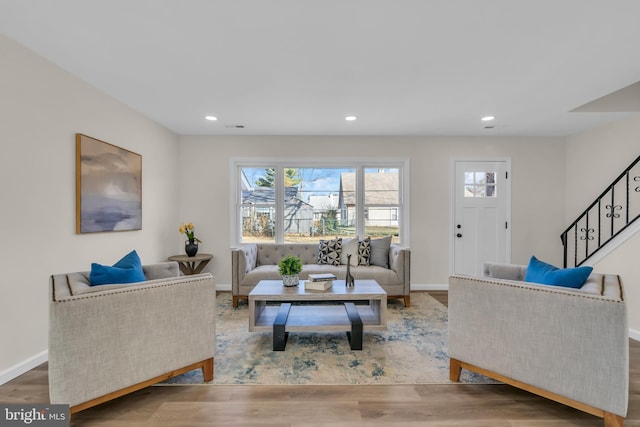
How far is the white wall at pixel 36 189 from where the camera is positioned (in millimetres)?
2090

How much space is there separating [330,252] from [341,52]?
2.60m

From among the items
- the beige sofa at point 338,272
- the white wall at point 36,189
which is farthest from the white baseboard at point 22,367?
the beige sofa at point 338,272

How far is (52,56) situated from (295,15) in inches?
76.9

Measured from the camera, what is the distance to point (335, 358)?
7.97ft

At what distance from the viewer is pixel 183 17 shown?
1.80 m

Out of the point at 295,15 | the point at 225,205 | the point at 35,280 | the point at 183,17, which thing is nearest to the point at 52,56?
the point at 183,17

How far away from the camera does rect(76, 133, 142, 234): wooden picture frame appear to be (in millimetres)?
2689

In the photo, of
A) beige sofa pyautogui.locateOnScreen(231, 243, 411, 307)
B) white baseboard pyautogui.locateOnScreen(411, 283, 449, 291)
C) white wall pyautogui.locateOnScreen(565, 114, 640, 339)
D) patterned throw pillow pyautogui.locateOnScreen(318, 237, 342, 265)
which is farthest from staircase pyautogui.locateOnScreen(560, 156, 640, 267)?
patterned throw pillow pyautogui.locateOnScreen(318, 237, 342, 265)

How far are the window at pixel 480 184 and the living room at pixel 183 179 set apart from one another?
30 cm

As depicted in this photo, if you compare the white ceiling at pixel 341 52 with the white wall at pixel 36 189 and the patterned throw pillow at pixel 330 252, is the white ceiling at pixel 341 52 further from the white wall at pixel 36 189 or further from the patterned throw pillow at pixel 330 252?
the patterned throw pillow at pixel 330 252

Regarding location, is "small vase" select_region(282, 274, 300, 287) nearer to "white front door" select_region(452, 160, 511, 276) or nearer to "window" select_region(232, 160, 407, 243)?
"window" select_region(232, 160, 407, 243)

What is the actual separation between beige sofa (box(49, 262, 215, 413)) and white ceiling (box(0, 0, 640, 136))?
5.23ft

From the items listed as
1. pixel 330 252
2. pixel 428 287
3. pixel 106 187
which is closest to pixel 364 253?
pixel 330 252

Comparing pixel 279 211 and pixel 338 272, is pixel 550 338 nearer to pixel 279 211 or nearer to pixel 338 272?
pixel 338 272
